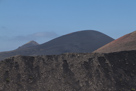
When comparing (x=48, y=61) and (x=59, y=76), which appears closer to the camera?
(x=59, y=76)

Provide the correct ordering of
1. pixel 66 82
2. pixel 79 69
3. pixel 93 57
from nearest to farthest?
pixel 66 82 → pixel 79 69 → pixel 93 57

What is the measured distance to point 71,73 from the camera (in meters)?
43.2

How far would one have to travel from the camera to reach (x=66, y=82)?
1626 inches

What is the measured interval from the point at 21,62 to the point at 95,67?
11862 millimetres

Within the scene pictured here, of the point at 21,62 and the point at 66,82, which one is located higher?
the point at 21,62

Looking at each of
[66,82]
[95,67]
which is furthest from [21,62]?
[95,67]

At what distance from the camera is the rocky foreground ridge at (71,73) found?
133 ft

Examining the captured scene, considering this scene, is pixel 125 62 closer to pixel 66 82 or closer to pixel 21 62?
pixel 66 82

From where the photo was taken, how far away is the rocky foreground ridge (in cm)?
4069

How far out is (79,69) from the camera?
145 feet

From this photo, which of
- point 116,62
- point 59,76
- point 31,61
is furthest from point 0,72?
point 116,62

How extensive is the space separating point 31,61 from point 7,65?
12.8 ft

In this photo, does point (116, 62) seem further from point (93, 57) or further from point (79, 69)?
point (79, 69)

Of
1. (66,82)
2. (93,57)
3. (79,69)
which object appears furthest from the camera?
(93,57)
